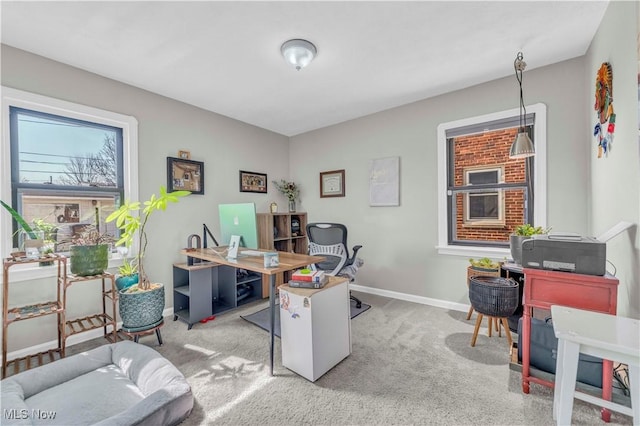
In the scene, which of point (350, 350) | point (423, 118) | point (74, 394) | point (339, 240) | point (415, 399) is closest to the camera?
point (74, 394)

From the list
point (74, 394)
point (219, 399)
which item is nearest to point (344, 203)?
point (219, 399)

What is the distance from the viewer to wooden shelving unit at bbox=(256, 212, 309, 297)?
379 cm

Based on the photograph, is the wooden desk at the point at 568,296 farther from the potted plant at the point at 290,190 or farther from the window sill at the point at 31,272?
the window sill at the point at 31,272

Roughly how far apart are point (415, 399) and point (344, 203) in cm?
274

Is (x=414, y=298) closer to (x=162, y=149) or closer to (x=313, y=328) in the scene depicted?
(x=313, y=328)

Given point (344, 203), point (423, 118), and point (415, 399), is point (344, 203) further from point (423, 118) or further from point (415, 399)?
point (415, 399)

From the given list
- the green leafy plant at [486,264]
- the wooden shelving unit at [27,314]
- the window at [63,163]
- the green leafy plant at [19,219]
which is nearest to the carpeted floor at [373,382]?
the wooden shelving unit at [27,314]

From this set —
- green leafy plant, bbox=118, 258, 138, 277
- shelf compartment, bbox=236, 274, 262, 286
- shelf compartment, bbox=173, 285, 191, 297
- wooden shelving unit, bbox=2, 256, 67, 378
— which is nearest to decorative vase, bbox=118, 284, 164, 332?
green leafy plant, bbox=118, 258, 138, 277

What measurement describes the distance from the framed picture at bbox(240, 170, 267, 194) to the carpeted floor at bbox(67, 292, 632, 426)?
6.62 ft

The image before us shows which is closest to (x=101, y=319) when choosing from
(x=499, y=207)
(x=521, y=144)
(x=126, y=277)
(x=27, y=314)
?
(x=126, y=277)

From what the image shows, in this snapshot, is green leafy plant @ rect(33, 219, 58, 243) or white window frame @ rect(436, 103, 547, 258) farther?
white window frame @ rect(436, 103, 547, 258)

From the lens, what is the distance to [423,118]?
10.7 ft

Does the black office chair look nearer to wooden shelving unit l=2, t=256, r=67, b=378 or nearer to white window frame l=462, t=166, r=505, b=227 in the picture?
white window frame l=462, t=166, r=505, b=227

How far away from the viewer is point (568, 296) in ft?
4.94
